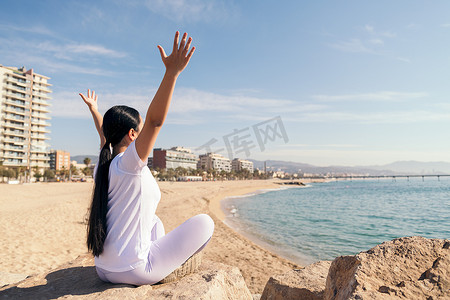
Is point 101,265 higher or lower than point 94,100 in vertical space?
lower

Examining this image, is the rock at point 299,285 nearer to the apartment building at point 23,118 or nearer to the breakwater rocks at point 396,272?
the breakwater rocks at point 396,272

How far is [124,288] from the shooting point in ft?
6.45

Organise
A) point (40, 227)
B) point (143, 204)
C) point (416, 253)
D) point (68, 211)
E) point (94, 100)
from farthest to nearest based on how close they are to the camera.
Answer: point (68, 211) < point (40, 227) < point (94, 100) < point (416, 253) < point (143, 204)

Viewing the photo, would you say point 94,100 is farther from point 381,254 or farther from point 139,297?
point 381,254

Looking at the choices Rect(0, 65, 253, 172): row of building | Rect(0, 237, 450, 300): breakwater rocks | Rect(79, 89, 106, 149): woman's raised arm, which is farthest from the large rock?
Rect(0, 65, 253, 172): row of building

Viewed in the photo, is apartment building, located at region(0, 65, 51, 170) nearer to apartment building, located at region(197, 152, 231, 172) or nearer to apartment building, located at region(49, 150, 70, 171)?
apartment building, located at region(49, 150, 70, 171)

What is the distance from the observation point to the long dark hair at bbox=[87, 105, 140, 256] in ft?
6.30

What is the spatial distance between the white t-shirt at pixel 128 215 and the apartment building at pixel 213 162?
140 metres

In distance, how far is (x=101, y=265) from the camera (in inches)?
80.4

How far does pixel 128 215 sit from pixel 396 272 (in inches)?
71.9

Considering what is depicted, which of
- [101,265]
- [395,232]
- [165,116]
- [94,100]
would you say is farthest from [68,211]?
[395,232]

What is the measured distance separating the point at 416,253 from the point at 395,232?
46.2 feet

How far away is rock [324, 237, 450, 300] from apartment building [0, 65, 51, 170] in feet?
218

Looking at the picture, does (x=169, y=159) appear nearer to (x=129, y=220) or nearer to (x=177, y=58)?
(x=129, y=220)
